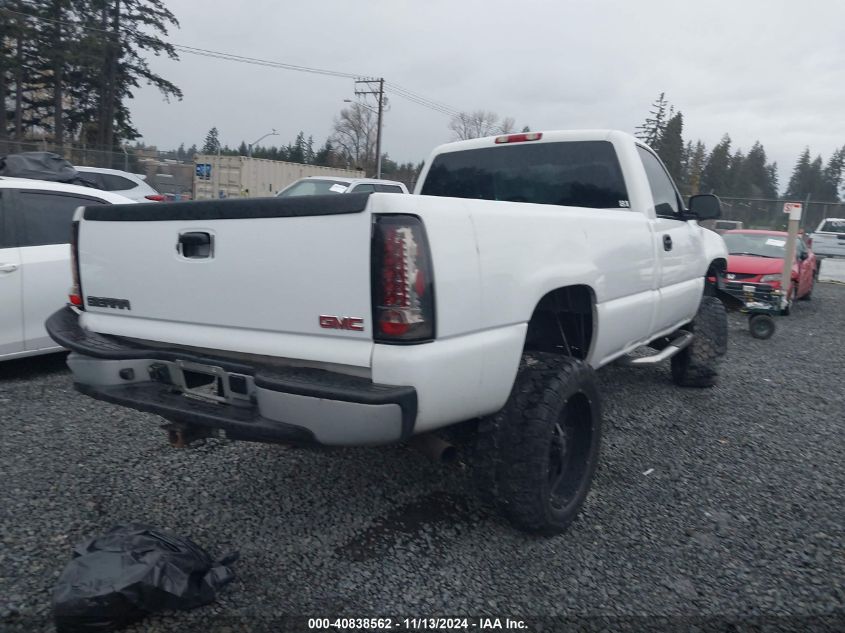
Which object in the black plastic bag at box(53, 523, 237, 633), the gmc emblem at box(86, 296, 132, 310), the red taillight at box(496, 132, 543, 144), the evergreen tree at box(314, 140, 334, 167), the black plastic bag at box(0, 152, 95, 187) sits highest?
the evergreen tree at box(314, 140, 334, 167)

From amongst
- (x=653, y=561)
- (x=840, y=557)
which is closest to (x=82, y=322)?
(x=653, y=561)

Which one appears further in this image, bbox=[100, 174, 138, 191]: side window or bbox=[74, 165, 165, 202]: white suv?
bbox=[100, 174, 138, 191]: side window

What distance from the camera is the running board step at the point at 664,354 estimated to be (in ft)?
13.8

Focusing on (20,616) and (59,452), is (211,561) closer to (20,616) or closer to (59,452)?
(20,616)

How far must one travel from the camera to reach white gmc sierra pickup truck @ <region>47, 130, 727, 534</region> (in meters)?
2.33

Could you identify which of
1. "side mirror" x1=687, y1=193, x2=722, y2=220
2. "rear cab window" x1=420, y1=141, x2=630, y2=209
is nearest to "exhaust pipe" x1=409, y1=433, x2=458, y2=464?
"rear cab window" x1=420, y1=141, x2=630, y2=209

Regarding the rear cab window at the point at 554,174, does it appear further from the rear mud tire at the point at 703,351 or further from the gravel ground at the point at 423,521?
the rear mud tire at the point at 703,351

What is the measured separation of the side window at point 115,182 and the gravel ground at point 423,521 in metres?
11.0

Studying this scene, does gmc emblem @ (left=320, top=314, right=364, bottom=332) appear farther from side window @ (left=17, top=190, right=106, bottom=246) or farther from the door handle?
side window @ (left=17, top=190, right=106, bottom=246)

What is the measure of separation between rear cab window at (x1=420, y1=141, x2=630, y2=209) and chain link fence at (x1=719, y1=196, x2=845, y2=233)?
81.1 ft

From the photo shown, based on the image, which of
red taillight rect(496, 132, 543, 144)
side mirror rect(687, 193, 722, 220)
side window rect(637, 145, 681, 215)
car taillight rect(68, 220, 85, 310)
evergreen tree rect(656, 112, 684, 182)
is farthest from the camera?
evergreen tree rect(656, 112, 684, 182)

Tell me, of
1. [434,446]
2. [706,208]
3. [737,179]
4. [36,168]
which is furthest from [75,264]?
[737,179]

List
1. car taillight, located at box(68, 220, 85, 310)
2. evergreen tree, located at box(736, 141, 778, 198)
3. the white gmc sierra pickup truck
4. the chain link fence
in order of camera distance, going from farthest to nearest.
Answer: evergreen tree, located at box(736, 141, 778, 198) < the chain link fence < car taillight, located at box(68, 220, 85, 310) < the white gmc sierra pickup truck

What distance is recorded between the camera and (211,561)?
8.59 feet
